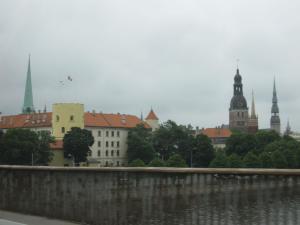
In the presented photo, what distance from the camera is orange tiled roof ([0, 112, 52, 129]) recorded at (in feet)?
496

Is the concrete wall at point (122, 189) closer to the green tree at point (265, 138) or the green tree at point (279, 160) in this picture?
the green tree at point (279, 160)

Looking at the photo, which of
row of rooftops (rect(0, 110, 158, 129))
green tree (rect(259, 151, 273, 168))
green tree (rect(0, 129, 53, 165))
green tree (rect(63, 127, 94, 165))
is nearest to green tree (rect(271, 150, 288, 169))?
→ green tree (rect(259, 151, 273, 168))

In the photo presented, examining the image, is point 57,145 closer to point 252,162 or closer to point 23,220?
point 252,162

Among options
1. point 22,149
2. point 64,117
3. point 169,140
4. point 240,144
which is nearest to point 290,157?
point 240,144

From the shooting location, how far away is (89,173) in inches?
463

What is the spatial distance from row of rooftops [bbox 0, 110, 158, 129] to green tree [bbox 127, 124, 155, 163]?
45.0 ft

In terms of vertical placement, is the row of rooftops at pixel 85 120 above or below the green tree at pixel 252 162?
above

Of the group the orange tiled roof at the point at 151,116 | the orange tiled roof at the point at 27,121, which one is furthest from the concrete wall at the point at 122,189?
the orange tiled roof at the point at 151,116

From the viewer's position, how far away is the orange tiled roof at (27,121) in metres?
151

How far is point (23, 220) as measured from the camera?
12.8 m

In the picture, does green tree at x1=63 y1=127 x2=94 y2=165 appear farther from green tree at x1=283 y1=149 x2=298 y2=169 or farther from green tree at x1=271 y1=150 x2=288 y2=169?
green tree at x1=283 y1=149 x2=298 y2=169

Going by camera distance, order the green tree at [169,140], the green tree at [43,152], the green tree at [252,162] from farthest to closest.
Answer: the green tree at [169,140]
the green tree at [43,152]
the green tree at [252,162]

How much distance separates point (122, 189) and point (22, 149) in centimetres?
9248

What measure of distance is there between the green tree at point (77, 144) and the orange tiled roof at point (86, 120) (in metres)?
25.1
